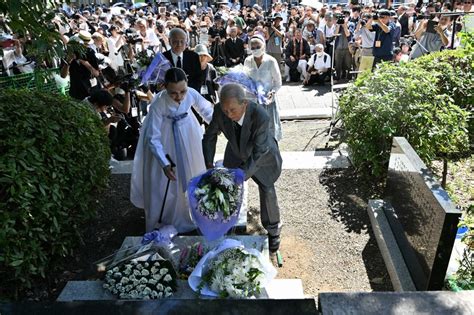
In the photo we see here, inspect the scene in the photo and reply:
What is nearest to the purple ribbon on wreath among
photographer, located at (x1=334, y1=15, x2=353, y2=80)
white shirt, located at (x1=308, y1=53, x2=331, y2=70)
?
white shirt, located at (x1=308, y1=53, x2=331, y2=70)

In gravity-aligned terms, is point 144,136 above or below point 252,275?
above

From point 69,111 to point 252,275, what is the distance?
9.64 feet

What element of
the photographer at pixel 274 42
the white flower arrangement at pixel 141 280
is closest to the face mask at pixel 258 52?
the white flower arrangement at pixel 141 280

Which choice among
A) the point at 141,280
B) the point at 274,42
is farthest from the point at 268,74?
the point at 274,42

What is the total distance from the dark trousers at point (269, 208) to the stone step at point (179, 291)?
3.03 ft

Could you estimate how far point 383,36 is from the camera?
35.0 ft

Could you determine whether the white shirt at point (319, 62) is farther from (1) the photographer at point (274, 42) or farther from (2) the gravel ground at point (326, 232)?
(2) the gravel ground at point (326, 232)

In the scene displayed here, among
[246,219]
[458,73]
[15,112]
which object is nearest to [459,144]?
[458,73]

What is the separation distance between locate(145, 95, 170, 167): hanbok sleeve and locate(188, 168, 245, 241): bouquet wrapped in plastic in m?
0.68

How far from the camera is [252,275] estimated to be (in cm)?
341

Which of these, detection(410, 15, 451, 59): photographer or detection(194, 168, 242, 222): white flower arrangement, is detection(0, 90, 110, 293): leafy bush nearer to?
detection(194, 168, 242, 222): white flower arrangement

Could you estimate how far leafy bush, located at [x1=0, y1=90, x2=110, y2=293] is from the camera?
3604 millimetres

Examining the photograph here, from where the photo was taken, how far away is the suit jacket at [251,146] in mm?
4109

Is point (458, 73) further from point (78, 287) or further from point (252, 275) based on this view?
point (78, 287)
